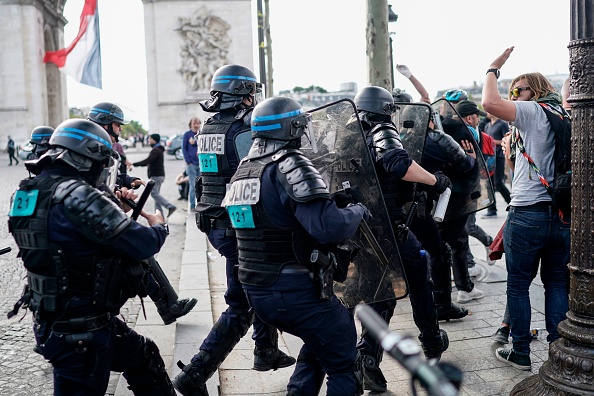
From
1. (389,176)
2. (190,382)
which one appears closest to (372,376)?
(190,382)

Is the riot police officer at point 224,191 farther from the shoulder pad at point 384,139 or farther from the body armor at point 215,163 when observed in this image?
the shoulder pad at point 384,139

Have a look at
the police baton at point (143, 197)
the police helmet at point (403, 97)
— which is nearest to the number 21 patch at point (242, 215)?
the police baton at point (143, 197)

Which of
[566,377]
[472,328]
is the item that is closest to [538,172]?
[566,377]

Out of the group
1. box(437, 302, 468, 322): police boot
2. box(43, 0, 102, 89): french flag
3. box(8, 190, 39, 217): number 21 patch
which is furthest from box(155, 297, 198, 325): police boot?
box(43, 0, 102, 89): french flag

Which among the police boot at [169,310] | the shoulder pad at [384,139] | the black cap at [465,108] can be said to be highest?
the black cap at [465,108]

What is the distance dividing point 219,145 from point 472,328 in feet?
8.07

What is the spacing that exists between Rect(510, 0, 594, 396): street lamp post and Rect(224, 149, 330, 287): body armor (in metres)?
1.31

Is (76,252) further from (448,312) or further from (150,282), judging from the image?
(448,312)

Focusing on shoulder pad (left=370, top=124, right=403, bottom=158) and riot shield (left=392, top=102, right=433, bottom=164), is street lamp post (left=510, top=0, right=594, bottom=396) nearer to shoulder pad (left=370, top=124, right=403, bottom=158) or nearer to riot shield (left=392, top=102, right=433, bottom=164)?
shoulder pad (left=370, top=124, right=403, bottom=158)

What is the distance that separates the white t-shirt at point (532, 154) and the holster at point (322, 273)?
157 centimetres

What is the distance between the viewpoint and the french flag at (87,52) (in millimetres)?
12320

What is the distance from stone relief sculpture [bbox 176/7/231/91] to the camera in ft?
106

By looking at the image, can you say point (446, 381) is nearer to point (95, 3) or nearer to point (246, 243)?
point (246, 243)

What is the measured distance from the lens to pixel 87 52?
12.4 m
